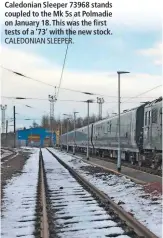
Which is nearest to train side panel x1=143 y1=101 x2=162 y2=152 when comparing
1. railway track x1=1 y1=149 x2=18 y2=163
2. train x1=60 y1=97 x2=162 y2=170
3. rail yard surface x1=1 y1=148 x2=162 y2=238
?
train x1=60 y1=97 x2=162 y2=170

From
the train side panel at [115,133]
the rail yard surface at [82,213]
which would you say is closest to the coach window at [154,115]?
the train side panel at [115,133]

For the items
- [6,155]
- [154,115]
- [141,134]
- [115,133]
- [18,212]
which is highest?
[154,115]

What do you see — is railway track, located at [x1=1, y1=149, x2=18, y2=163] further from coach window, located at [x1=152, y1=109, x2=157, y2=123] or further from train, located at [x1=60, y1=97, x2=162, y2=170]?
coach window, located at [x1=152, y1=109, x2=157, y2=123]

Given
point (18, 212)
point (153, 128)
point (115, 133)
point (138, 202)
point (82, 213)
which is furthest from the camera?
point (115, 133)

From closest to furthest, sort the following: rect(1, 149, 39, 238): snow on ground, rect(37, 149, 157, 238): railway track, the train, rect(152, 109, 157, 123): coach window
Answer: rect(37, 149, 157, 238): railway track
rect(1, 149, 39, 238): snow on ground
the train
rect(152, 109, 157, 123): coach window

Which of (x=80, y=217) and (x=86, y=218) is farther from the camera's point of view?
(x=80, y=217)

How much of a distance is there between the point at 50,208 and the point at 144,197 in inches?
114

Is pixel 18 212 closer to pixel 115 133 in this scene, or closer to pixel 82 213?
pixel 82 213

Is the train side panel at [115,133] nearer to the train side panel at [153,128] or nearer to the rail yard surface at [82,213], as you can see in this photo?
the train side panel at [153,128]

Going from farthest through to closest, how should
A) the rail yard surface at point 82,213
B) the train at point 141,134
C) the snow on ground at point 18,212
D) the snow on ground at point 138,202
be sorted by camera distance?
the train at point 141,134 < the snow on ground at point 138,202 < the snow on ground at point 18,212 < the rail yard surface at point 82,213

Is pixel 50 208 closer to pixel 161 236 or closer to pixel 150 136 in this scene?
pixel 161 236

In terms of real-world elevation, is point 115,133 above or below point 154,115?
below

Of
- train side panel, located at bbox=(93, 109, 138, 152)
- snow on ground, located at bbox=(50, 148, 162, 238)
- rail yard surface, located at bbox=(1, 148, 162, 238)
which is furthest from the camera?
train side panel, located at bbox=(93, 109, 138, 152)

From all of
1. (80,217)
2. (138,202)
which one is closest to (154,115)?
(138,202)
